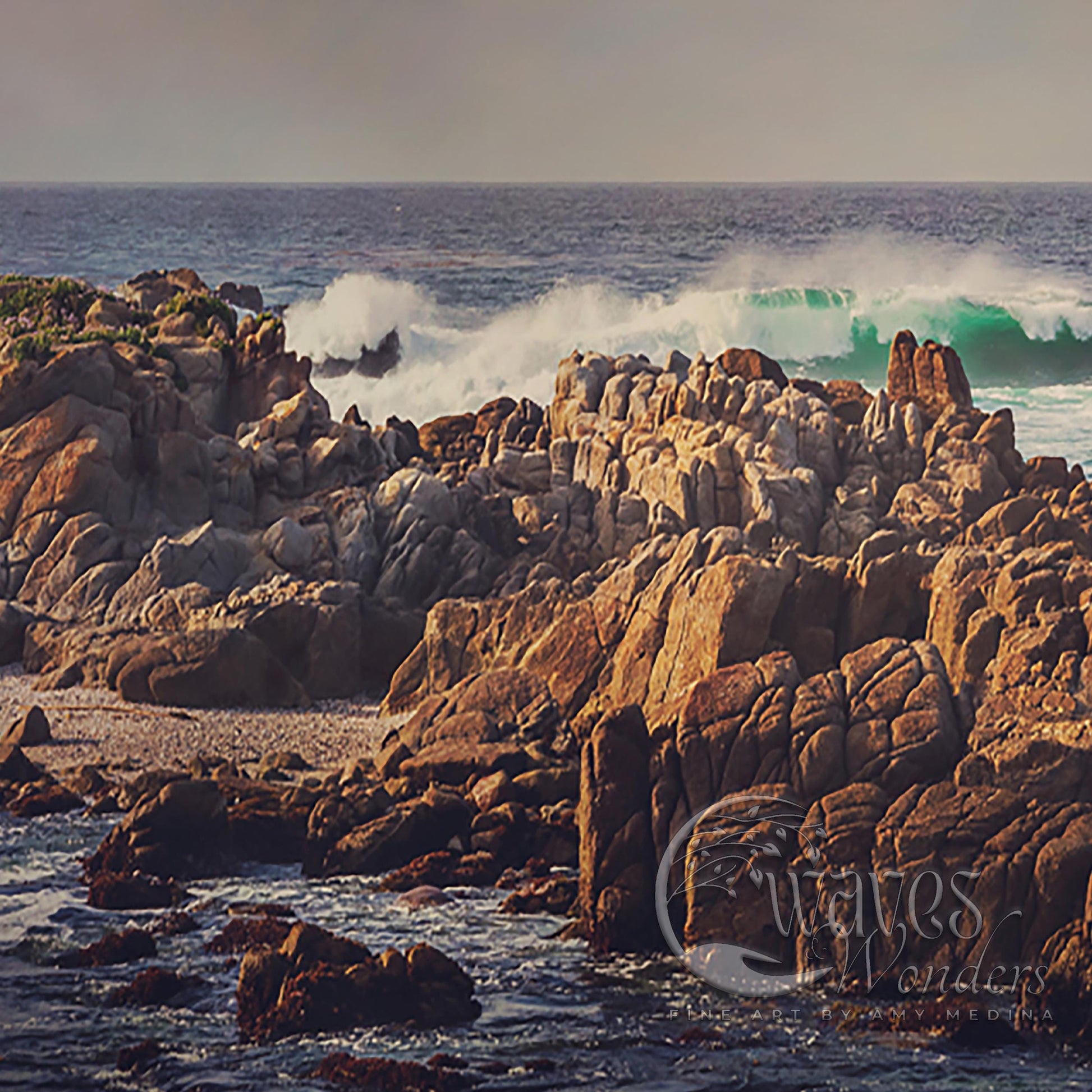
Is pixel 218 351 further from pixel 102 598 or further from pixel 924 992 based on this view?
pixel 924 992

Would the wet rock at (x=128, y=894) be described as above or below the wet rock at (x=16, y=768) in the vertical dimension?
below

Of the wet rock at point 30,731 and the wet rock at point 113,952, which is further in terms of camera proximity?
the wet rock at point 30,731

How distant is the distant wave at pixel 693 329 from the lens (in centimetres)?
8575

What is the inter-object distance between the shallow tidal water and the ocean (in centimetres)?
4619

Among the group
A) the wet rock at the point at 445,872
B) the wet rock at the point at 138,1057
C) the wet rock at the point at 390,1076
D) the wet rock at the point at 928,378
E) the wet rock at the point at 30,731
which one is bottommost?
the wet rock at the point at 138,1057

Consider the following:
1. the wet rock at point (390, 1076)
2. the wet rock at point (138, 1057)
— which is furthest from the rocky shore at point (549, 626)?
the wet rock at point (390, 1076)

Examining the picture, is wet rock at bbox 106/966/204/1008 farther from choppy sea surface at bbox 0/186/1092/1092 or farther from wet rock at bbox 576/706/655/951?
wet rock at bbox 576/706/655/951

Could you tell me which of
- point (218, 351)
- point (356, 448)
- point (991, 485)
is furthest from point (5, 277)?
point (991, 485)

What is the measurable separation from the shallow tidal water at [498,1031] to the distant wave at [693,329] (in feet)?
178

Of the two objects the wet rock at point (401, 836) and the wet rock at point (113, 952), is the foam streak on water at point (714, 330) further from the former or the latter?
the wet rock at point (113, 952)

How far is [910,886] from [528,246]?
4676 inches

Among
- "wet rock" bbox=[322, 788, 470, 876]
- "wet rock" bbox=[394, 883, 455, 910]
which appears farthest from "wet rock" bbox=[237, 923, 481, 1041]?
"wet rock" bbox=[322, 788, 470, 876]

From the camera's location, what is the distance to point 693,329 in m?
97.2

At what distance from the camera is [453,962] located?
23562mm
